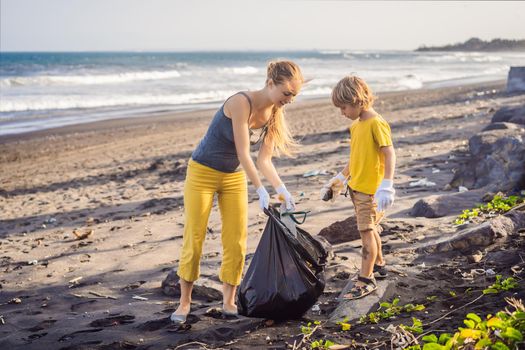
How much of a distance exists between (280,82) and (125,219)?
392 cm

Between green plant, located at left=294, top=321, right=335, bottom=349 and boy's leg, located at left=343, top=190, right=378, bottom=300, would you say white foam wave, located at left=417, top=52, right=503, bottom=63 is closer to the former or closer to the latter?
boy's leg, located at left=343, top=190, right=378, bottom=300

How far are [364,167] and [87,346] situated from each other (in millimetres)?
2055

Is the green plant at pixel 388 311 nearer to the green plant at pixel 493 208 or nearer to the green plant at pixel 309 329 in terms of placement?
the green plant at pixel 309 329

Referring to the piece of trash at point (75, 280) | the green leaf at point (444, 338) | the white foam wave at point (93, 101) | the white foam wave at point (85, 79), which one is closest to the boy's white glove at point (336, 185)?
the green leaf at point (444, 338)

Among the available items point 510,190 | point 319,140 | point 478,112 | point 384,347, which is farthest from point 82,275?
point 478,112

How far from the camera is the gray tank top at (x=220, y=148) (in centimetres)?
378

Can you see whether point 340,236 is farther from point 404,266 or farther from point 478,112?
point 478,112

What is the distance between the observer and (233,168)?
12.8 feet

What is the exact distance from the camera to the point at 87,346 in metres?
3.53

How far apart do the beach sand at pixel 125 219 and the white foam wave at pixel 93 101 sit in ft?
22.9

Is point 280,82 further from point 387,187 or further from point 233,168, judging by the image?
point 387,187

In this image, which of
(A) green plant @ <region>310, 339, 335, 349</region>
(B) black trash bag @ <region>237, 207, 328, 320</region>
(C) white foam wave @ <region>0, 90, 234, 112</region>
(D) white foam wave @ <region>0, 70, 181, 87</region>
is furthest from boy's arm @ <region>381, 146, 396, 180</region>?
(D) white foam wave @ <region>0, 70, 181, 87</region>

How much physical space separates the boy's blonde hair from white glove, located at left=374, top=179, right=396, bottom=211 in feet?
1.71

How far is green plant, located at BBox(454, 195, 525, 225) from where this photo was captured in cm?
521
